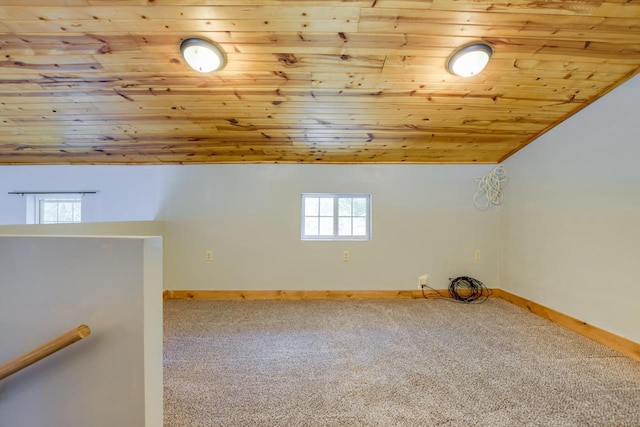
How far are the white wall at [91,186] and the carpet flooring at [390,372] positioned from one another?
5.20 ft

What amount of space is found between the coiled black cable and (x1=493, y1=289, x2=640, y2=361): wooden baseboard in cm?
26

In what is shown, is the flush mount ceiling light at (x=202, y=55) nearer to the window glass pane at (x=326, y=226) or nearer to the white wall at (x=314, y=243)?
the white wall at (x=314, y=243)

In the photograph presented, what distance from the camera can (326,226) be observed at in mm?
3502

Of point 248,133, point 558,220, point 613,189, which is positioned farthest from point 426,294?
point 248,133

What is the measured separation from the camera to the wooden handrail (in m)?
1.01

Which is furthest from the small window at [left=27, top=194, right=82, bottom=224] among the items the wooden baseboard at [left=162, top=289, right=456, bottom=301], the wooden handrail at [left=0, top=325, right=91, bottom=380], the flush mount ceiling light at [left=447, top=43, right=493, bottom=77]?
the flush mount ceiling light at [left=447, top=43, right=493, bottom=77]

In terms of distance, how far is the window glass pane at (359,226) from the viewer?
3500mm

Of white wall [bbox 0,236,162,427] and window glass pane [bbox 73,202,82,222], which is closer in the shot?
white wall [bbox 0,236,162,427]

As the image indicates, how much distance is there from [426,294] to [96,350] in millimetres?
3250

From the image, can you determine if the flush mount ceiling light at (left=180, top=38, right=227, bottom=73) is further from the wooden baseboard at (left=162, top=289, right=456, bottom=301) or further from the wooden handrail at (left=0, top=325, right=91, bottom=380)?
the wooden baseboard at (left=162, top=289, right=456, bottom=301)

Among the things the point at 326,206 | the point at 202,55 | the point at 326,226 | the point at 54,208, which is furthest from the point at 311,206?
the point at 54,208

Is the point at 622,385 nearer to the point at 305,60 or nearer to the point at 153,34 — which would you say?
the point at 305,60

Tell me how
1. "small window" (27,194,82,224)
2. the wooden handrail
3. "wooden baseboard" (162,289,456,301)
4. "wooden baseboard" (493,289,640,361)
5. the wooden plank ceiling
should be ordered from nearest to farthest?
the wooden handrail < the wooden plank ceiling < "wooden baseboard" (493,289,640,361) < "wooden baseboard" (162,289,456,301) < "small window" (27,194,82,224)

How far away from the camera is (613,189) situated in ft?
7.13
